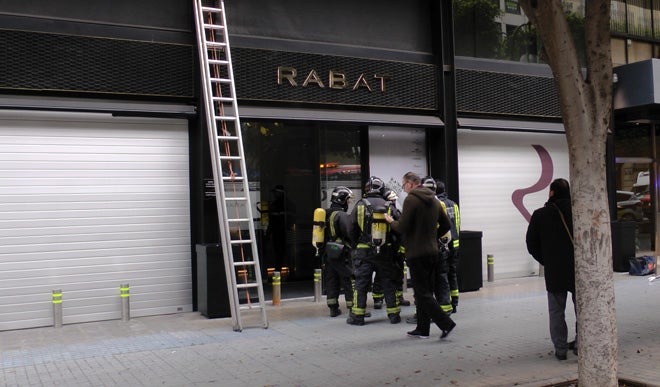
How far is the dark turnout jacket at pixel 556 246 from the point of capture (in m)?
6.77

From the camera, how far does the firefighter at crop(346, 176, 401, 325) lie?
8.54 m

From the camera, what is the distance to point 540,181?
13734 millimetres

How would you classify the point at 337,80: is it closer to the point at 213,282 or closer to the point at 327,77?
the point at 327,77

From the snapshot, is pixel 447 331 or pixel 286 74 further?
pixel 286 74

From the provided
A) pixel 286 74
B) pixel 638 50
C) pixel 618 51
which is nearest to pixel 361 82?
pixel 286 74

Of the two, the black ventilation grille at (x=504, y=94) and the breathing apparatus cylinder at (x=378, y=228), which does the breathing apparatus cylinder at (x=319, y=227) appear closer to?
the breathing apparatus cylinder at (x=378, y=228)

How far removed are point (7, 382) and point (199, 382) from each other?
1.86 m

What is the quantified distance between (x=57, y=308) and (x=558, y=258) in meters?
6.48

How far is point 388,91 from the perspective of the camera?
11.7 metres

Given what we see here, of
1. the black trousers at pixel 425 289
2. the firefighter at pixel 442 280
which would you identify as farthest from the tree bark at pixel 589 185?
the firefighter at pixel 442 280

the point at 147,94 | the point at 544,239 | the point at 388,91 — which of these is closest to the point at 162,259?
the point at 147,94

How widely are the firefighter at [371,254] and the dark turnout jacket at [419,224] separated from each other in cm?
82

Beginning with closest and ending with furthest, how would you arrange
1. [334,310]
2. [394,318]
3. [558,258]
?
1. [558,258]
2. [394,318]
3. [334,310]

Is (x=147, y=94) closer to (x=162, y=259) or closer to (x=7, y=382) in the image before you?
(x=162, y=259)
